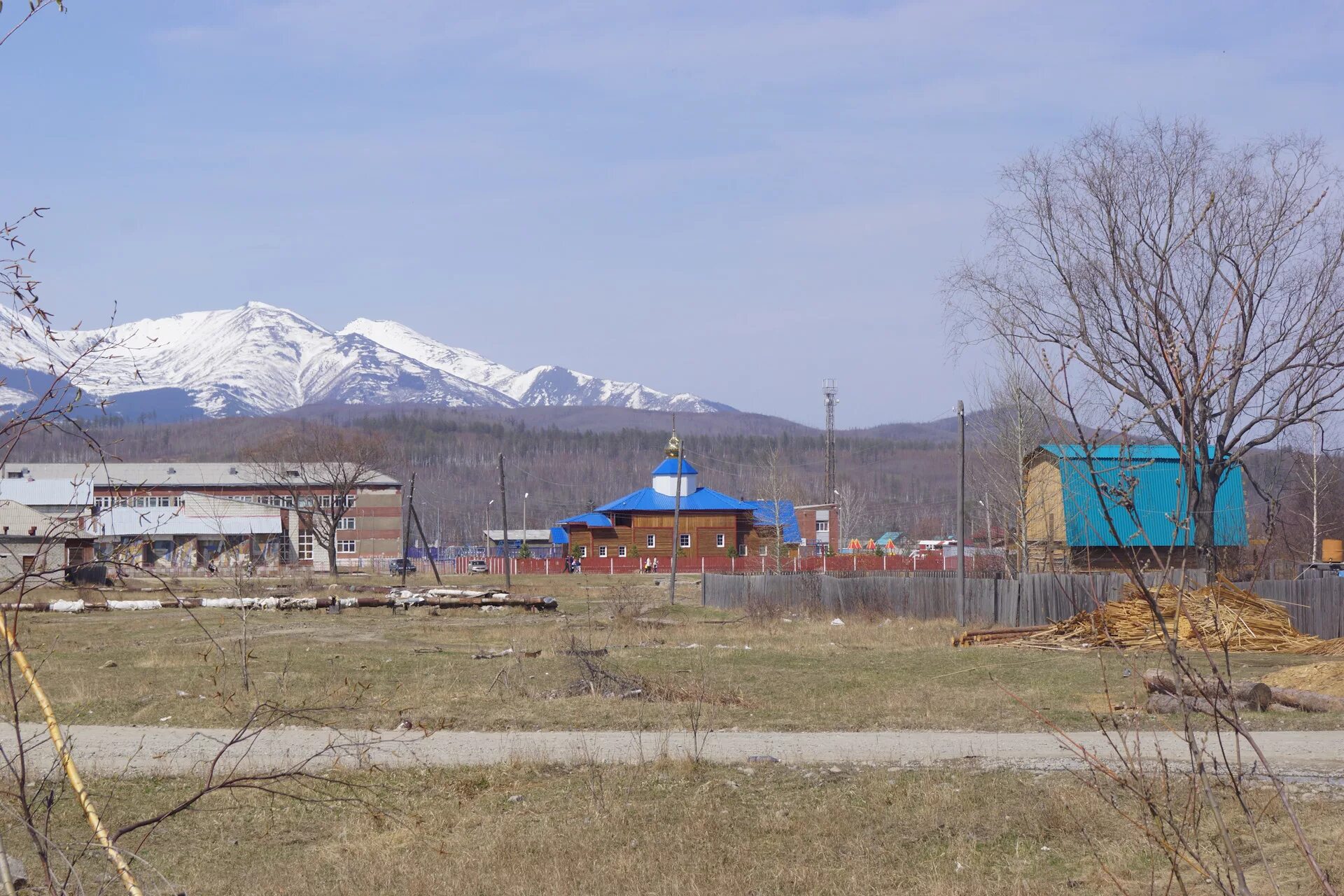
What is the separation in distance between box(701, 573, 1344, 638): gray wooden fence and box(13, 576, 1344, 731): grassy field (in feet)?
6.55

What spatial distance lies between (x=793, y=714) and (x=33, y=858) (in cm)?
878

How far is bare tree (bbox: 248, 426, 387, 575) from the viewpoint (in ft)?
239

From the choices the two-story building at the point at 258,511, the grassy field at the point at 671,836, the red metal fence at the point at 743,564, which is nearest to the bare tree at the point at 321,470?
the two-story building at the point at 258,511

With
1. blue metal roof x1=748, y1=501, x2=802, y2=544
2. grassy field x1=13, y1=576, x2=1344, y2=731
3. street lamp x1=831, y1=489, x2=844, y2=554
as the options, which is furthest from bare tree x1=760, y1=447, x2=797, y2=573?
grassy field x1=13, y1=576, x2=1344, y2=731

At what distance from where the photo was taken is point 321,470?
252ft

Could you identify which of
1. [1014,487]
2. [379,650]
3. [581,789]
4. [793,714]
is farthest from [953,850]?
[1014,487]

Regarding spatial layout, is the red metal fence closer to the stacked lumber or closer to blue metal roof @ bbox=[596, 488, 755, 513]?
blue metal roof @ bbox=[596, 488, 755, 513]

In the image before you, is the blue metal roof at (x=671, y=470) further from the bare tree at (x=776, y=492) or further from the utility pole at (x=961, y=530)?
the utility pole at (x=961, y=530)

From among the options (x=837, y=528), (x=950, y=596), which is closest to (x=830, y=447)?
(x=837, y=528)

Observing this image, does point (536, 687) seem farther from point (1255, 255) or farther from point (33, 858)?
point (1255, 255)

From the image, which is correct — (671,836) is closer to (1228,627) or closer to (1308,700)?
(1308,700)

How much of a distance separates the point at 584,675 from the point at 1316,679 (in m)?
10.4

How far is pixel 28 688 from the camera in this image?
3.85 m

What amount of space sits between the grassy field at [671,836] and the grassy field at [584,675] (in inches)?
42.0
